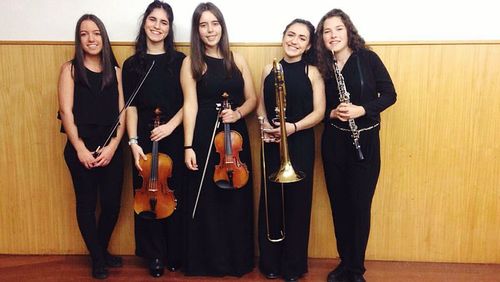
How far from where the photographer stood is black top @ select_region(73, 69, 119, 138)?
2639 millimetres

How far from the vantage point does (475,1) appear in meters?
2.75

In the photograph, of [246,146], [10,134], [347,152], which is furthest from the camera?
[10,134]

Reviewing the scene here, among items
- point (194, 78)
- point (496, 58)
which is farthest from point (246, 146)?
point (496, 58)

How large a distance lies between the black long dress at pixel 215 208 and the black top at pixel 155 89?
0.55 ft

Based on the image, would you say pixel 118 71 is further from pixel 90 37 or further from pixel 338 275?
pixel 338 275

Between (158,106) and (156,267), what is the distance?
0.95m

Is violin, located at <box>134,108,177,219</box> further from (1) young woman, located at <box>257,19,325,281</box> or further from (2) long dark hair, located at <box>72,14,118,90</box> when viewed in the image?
(1) young woman, located at <box>257,19,325,281</box>

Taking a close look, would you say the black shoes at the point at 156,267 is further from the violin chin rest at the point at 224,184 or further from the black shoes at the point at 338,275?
the black shoes at the point at 338,275

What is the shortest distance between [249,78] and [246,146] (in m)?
0.38

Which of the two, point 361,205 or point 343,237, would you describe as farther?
point 343,237

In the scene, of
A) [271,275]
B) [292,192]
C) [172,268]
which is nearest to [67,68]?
[172,268]

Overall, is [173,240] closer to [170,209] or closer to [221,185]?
[170,209]

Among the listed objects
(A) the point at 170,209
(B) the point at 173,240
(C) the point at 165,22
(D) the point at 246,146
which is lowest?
(B) the point at 173,240

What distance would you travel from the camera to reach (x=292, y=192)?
2654mm
